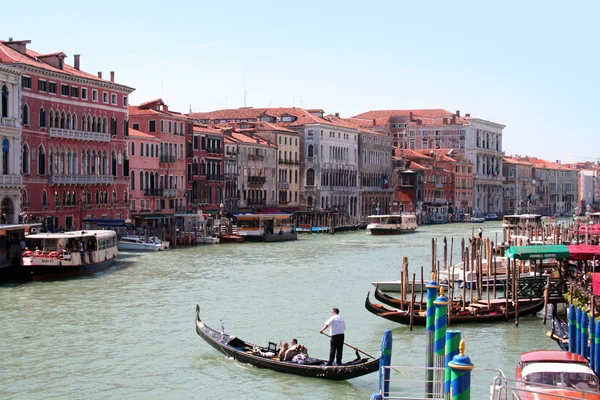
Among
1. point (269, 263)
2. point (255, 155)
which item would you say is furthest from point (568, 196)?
point (269, 263)

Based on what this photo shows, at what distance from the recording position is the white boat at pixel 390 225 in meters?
41.2

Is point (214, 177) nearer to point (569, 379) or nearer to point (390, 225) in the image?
point (390, 225)

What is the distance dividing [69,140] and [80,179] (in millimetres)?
1233

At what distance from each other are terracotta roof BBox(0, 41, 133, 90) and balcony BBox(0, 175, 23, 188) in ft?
9.79

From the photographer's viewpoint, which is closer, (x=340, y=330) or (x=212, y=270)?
(x=340, y=330)

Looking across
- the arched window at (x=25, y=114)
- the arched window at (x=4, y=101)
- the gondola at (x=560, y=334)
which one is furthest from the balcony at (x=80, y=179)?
the gondola at (x=560, y=334)

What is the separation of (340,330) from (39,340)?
15.6 ft

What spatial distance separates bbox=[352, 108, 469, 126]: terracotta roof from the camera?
63.5 metres

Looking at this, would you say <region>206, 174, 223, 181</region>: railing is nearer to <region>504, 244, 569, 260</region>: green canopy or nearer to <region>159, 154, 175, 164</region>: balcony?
<region>159, 154, 175, 164</region>: balcony

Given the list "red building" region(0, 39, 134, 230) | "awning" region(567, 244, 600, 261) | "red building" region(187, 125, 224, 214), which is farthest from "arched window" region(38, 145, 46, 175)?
"awning" region(567, 244, 600, 261)

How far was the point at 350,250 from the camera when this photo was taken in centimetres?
3083

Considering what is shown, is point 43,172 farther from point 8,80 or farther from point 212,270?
point 212,270

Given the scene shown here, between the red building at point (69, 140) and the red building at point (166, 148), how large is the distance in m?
2.95

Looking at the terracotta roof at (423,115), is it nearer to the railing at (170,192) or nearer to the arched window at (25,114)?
the railing at (170,192)
